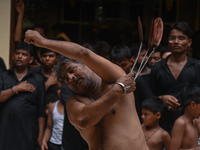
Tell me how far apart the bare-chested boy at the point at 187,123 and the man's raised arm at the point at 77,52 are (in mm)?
1576

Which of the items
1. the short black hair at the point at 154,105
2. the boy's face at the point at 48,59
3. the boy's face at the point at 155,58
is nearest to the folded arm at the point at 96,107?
the short black hair at the point at 154,105

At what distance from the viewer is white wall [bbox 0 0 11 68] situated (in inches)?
218

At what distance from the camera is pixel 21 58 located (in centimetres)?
493

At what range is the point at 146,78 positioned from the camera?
15.8ft

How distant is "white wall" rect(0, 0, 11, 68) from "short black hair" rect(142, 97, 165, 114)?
2274 mm

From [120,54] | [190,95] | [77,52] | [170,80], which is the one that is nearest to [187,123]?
[190,95]

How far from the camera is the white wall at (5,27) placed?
5.55m

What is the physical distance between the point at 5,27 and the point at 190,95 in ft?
9.41

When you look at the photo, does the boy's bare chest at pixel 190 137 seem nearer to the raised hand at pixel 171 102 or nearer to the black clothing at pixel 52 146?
the raised hand at pixel 171 102

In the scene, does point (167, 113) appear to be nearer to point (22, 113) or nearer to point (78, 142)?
point (78, 142)

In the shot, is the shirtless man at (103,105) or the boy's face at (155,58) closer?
the shirtless man at (103,105)

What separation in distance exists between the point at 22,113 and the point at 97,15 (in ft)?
10.4

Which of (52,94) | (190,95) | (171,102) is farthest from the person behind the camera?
(52,94)

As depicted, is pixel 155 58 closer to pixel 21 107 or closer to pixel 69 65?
pixel 21 107
